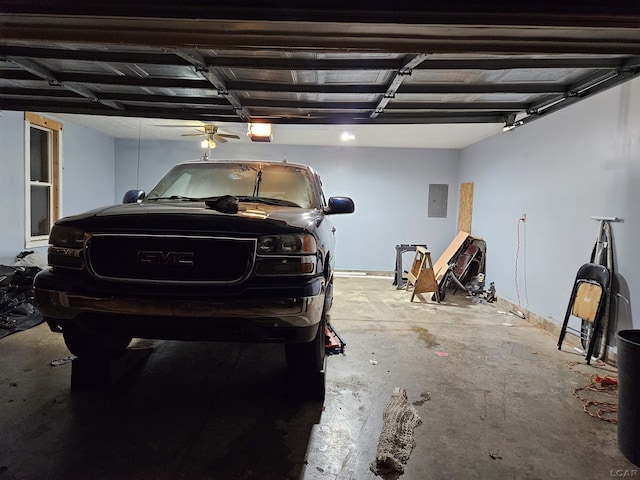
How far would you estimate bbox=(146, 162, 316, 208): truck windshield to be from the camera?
3160 millimetres

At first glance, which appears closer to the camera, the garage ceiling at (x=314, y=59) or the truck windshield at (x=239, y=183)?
the garage ceiling at (x=314, y=59)

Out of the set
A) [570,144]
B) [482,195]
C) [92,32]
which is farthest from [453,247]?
[92,32]

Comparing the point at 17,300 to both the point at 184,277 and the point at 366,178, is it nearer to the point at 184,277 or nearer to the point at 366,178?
the point at 184,277

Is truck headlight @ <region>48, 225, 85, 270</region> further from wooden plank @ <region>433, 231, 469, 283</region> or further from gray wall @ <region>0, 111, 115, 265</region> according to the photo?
wooden plank @ <region>433, 231, 469, 283</region>

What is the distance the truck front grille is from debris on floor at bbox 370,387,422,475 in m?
1.22

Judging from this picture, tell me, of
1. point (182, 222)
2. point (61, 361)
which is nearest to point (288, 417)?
point (182, 222)

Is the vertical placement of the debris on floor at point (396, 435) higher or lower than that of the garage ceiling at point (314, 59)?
lower

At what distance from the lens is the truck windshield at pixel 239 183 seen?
3160 millimetres

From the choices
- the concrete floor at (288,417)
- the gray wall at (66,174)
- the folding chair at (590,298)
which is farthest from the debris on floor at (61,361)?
the folding chair at (590,298)

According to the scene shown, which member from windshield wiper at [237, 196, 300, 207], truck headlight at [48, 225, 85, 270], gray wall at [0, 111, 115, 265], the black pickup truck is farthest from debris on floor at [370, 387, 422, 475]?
gray wall at [0, 111, 115, 265]

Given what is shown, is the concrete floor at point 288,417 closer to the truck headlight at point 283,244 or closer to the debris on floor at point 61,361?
the debris on floor at point 61,361

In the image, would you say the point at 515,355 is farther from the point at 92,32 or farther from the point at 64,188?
the point at 64,188

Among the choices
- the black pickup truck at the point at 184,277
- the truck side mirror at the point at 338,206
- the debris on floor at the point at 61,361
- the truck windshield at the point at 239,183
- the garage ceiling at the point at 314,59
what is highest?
the garage ceiling at the point at 314,59

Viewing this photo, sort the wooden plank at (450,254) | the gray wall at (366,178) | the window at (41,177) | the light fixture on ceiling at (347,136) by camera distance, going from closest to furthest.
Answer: the window at (41,177)
the light fixture on ceiling at (347,136)
the wooden plank at (450,254)
the gray wall at (366,178)
